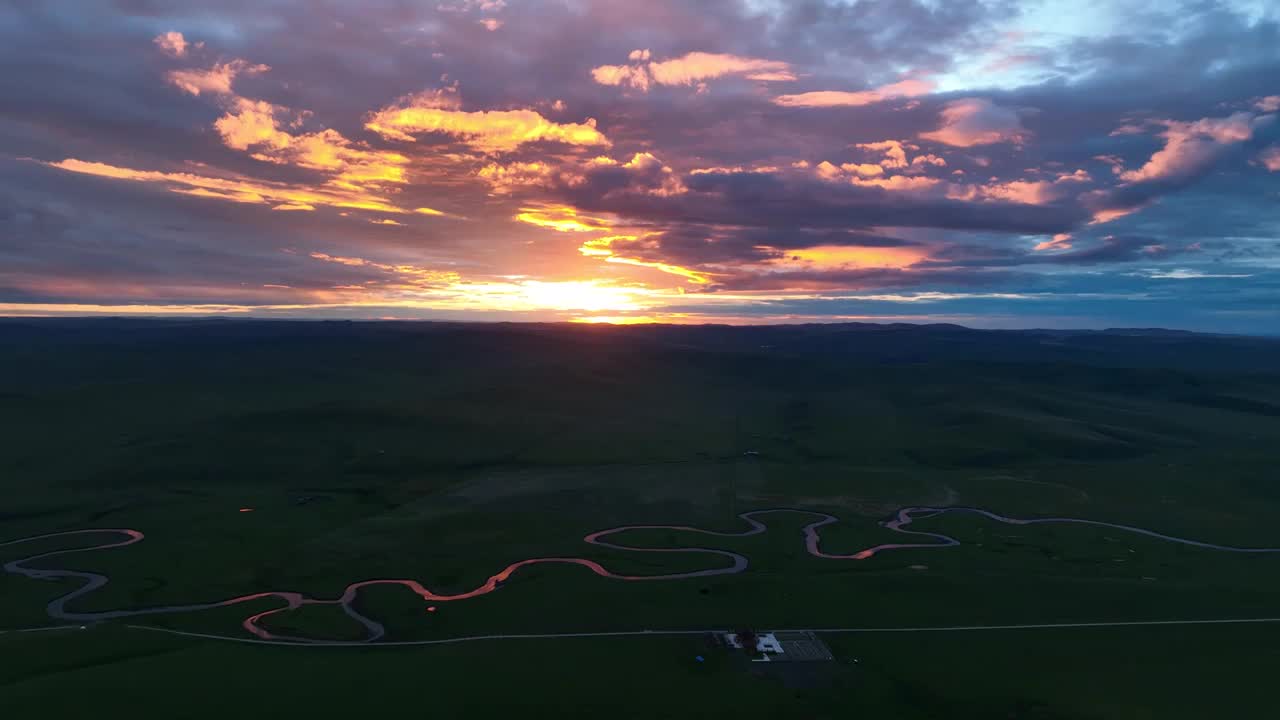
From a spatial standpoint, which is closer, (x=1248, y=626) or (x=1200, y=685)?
(x=1200, y=685)

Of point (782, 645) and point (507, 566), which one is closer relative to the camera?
point (782, 645)

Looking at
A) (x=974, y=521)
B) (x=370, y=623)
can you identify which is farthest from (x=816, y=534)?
(x=370, y=623)

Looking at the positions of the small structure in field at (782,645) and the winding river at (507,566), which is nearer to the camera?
the small structure in field at (782,645)

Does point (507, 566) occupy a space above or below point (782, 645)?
below

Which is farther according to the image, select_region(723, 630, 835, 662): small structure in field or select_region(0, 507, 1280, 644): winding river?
select_region(0, 507, 1280, 644): winding river

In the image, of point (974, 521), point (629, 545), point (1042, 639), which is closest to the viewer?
point (1042, 639)

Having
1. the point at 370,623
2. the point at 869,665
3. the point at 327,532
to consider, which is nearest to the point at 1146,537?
the point at 869,665

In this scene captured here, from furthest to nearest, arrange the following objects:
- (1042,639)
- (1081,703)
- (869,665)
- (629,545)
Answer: (629,545) < (1042,639) < (869,665) < (1081,703)

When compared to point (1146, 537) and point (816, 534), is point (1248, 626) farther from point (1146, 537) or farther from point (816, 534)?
point (816, 534)
